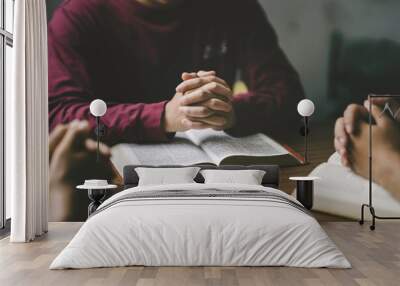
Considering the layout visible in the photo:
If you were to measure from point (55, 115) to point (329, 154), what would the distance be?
3737mm

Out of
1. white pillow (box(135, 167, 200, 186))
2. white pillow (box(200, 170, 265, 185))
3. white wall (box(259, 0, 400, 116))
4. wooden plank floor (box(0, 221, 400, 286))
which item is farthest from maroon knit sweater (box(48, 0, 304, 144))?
wooden plank floor (box(0, 221, 400, 286))

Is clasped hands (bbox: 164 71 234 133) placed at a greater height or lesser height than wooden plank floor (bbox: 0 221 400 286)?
greater

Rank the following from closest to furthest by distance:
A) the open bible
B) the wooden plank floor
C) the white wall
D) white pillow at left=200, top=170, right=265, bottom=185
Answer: the wooden plank floor, white pillow at left=200, top=170, right=265, bottom=185, the open bible, the white wall

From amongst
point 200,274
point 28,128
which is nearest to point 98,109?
point 28,128

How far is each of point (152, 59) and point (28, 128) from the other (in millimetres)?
2301

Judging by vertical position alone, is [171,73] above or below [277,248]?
above

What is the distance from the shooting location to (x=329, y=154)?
8.00m

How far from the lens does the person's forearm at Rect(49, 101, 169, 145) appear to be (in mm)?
8070

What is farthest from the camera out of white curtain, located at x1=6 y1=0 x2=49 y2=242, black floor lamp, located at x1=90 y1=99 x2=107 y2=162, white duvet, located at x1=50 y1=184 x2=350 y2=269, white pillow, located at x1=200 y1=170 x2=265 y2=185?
black floor lamp, located at x1=90 y1=99 x2=107 y2=162

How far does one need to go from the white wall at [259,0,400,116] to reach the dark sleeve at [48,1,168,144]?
75.4 inches

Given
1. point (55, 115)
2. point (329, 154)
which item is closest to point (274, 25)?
point (329, 154)

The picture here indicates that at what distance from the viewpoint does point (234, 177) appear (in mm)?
7223

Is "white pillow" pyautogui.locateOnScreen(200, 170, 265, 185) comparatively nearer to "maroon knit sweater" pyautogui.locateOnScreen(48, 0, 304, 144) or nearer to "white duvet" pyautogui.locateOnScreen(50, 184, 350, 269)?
"maroon knit sweater" pyautogui.locateOnScreen(48, 0, 304, 144)

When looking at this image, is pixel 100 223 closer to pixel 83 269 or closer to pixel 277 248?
pixel 83 269
